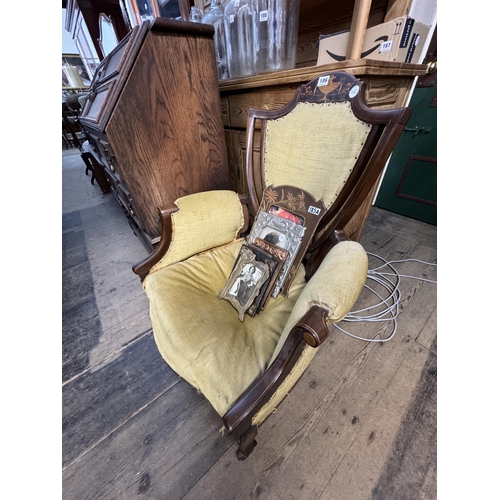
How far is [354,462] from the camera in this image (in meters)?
0.76

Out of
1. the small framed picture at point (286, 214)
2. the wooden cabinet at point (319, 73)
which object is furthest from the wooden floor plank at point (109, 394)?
the wooden cabinet at point (319, 73)

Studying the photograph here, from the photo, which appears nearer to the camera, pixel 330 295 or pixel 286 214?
pixel 330 295

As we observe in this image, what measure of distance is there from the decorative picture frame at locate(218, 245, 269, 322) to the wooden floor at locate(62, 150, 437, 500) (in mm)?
465

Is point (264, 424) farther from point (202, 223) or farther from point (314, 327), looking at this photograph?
point (202, 223)

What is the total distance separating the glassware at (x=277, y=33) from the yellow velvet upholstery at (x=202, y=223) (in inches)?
30.9

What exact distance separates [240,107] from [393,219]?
1688 mm

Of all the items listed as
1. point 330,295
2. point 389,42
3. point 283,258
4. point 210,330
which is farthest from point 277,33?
point 210,330

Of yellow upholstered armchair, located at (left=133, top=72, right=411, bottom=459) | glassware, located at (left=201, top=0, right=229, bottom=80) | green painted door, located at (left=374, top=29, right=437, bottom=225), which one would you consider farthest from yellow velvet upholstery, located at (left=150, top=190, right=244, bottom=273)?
green painted door, located at (left=374, top=29, right=437, bottom=225)

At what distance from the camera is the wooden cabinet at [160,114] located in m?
0.90

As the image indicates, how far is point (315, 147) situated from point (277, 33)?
78cm

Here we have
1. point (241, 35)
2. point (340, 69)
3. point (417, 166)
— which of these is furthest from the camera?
point (417, 166)

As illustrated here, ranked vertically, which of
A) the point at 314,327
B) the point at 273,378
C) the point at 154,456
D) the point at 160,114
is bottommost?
the point at 154,456

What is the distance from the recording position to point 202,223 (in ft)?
3.08

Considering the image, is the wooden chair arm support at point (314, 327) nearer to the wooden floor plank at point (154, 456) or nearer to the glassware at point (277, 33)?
the wooden floor plank at point (154, 456)
